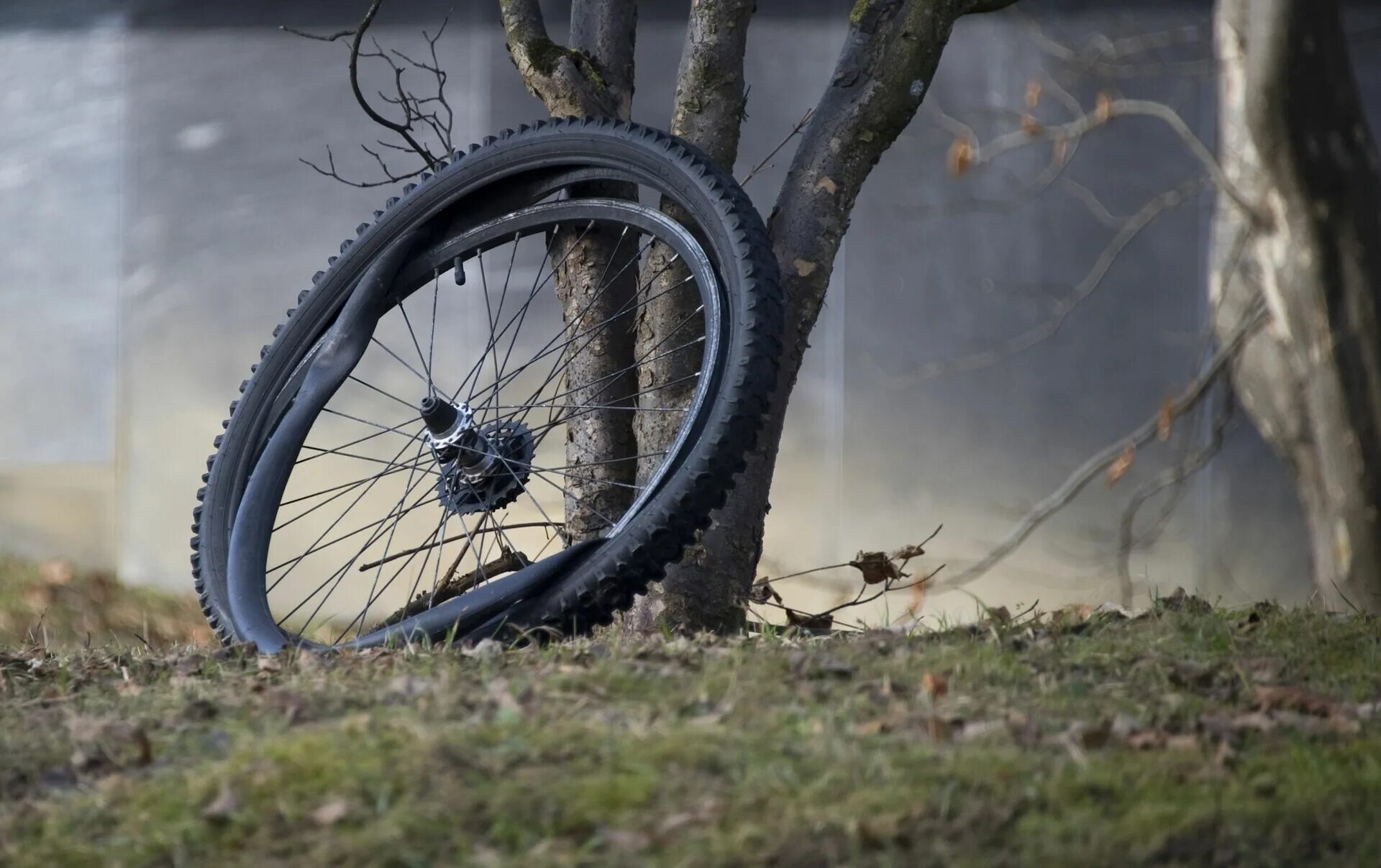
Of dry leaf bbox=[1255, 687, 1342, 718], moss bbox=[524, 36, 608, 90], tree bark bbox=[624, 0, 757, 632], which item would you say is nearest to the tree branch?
moss bbox=[524, 36, 608, 90]

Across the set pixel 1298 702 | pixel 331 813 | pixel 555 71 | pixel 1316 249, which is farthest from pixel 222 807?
pixel 1316 249

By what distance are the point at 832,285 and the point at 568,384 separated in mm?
3266

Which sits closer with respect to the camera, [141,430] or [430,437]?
[430,437]

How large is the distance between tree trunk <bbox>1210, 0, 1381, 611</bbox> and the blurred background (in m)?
1.61

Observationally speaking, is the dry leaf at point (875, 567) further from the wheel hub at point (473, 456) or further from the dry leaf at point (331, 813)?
the dry leaf at point (331, 813)

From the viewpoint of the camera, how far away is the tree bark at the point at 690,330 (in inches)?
143

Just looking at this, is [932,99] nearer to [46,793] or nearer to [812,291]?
[812,291]

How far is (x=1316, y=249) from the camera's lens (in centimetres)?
463

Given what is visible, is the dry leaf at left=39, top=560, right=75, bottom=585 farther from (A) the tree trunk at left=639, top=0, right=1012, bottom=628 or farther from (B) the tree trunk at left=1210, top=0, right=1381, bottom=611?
(B) the tree trunk at left=1210, top=0, right=1381, bottom=611

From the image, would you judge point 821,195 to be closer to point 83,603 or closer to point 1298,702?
point 1298,702

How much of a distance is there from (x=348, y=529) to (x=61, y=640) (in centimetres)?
137

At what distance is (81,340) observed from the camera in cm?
751

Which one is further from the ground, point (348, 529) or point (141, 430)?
point (141, 430)

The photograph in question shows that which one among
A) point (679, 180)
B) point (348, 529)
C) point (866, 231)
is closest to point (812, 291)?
point (679, 180)
